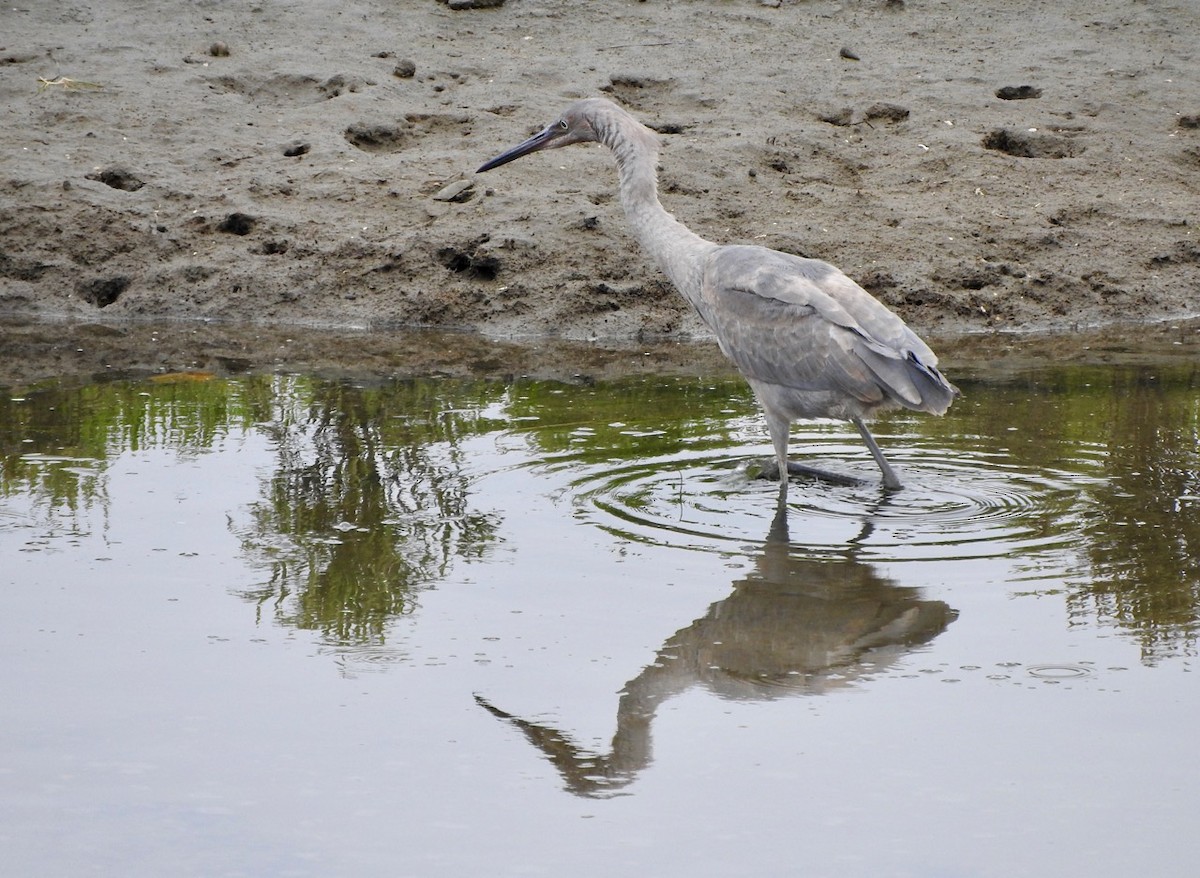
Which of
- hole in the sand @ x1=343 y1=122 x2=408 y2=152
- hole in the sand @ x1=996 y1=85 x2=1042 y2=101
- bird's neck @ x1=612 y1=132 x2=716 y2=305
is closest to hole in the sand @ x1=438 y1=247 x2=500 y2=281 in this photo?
hole in the sand @ x1=343 y1=122 x2=408 y2=152

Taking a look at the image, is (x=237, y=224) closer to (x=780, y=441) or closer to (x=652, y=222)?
(x=652, y=222)

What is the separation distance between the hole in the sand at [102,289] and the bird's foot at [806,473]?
5541 mm

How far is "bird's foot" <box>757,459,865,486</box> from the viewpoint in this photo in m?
6.84

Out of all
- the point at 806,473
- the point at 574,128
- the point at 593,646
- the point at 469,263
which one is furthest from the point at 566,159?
the point at 593,646

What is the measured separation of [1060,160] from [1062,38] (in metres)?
2.21

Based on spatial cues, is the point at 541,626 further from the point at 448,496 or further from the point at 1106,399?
the point at 1106,399

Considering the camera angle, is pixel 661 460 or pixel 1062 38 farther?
pixel 1062 38

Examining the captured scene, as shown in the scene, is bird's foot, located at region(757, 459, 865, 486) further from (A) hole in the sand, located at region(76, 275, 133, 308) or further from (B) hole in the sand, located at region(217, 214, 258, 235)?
(A) hole in the sand, located at region(76, 275, 133, 308)

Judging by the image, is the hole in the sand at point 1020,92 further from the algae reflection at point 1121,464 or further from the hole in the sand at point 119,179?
the hole in the sand at point 119,179

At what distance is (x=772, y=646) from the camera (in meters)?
4.79

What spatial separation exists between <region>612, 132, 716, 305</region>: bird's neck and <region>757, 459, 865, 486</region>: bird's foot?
91 centimetres

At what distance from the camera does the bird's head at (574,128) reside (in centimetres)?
768

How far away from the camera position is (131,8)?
43.9ft

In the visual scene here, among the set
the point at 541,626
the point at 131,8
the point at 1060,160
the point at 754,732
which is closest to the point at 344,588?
the point at 541,626
